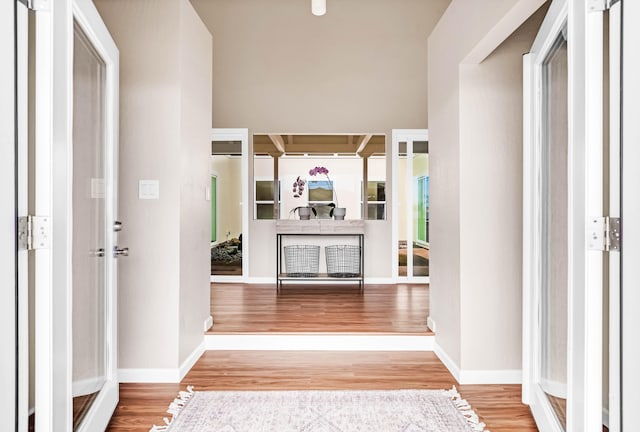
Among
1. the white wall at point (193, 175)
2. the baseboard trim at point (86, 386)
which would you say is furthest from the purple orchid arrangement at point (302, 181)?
the baseboard trim at point (86, 386)

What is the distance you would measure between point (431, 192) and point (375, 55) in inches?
101

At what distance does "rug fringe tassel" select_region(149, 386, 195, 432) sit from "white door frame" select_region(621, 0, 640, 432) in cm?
195

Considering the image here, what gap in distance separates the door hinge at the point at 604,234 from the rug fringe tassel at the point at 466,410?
1.31 m

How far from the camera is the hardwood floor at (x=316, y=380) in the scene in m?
2.35

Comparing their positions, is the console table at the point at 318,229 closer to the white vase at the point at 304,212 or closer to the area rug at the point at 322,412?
the white vase at the point at 304,212

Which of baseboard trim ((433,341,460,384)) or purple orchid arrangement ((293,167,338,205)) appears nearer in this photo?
baseboard trim ((433,341,460,384))

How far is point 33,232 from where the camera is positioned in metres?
1.36

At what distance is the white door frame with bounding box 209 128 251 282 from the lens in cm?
595

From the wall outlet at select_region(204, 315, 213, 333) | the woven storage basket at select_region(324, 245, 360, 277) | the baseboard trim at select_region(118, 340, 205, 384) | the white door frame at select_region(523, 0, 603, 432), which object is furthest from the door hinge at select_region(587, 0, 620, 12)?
the woven storage basket at select_region(324, 245, 360, 277)

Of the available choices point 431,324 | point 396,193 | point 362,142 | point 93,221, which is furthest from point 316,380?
point 362,142

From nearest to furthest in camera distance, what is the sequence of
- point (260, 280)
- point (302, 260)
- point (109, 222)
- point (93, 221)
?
1. point (93, 221)
2. point (109, 222)
3. point (302, 260)
4. point (260, 280)
